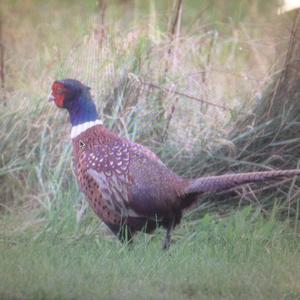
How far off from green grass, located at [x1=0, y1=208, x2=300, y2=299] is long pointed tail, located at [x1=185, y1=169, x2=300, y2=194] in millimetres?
340

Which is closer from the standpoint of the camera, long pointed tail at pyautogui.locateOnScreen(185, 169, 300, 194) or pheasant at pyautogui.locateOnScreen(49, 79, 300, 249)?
long pointed tail at pyautogui.locateOnScreen(185, 169, 300, 194)

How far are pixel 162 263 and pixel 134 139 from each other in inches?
72.0

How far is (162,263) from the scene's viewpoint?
4.38 m

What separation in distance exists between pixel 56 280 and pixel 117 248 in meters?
1.03

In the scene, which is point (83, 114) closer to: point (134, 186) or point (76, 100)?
point (76, 100)

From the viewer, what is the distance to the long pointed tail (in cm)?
466

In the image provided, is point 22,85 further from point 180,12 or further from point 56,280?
point 56,280

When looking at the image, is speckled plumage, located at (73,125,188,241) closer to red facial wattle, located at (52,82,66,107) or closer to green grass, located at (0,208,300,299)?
green grass, located at (0,208,300,299)

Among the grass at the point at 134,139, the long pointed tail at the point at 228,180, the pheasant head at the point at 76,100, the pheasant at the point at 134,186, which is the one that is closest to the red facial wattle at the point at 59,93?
the pheasant head at the point at 76,100

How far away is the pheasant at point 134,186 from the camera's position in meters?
4.86

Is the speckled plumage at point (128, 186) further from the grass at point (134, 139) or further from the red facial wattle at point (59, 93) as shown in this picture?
the red facial wattle at point (59, 93)

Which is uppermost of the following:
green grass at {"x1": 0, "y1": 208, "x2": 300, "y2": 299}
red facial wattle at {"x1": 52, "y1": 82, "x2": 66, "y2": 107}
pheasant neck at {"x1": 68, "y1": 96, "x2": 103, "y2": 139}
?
red facial wattle at {"x1": 52, "y1": 82, "x2": 66, "y2": 107}

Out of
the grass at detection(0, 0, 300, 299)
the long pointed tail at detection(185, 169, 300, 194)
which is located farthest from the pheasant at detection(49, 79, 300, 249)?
the grass at detection(0, 0, 300, 299)

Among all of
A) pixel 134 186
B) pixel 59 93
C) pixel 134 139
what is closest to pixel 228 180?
pixel 134 186
